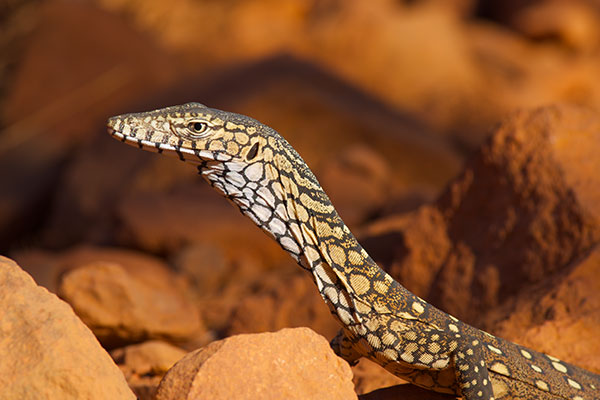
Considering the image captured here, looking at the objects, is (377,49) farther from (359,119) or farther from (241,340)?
(241,340)

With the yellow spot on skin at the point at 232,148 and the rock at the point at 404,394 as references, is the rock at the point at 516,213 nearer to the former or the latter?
the rock at the point at 404,394

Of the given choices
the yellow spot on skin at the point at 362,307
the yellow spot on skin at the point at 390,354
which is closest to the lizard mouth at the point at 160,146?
the yellow spot on skin at the point at 362,307

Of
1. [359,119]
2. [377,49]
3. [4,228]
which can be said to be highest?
[359,119]

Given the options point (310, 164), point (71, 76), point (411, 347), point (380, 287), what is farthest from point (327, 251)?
point (71, 76)

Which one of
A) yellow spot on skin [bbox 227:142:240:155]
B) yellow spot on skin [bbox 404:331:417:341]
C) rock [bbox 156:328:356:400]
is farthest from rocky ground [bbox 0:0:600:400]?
yellow spot on skin [bbox 227:142:240:155]

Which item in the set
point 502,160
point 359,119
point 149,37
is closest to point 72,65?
point 149,37

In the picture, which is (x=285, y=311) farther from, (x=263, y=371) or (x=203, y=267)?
(x=263, y=371)
